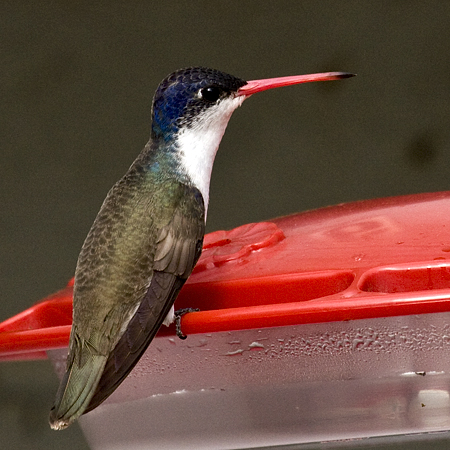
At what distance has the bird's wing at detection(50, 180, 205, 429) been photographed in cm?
144

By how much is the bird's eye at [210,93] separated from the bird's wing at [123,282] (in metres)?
0.21

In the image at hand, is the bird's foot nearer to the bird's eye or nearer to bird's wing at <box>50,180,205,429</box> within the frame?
bird's wing at <box>50,180,205,429</box>

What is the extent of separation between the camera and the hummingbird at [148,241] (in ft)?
4.79

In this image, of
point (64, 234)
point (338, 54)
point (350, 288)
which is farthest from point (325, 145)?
point (350, 288)

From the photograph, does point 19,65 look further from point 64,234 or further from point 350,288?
point 350,288

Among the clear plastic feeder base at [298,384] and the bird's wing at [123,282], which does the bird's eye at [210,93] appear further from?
the clear plastic feeder base at [298,384]

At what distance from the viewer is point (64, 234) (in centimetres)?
372

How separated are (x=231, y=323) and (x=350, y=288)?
7.6 inches

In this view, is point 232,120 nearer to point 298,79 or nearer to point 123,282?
point 298,79

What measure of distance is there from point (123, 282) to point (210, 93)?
1.50ft

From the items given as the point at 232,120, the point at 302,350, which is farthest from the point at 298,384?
the point at 232,120

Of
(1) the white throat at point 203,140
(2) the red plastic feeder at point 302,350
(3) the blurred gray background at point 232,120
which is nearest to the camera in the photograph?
(2) the red plastic feeder at point 302,350

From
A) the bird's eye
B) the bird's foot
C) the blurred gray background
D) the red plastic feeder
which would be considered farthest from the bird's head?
the blurred gray background

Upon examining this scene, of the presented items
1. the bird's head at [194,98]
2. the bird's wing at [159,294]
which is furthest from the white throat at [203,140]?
the bird's wing at [159,294]
